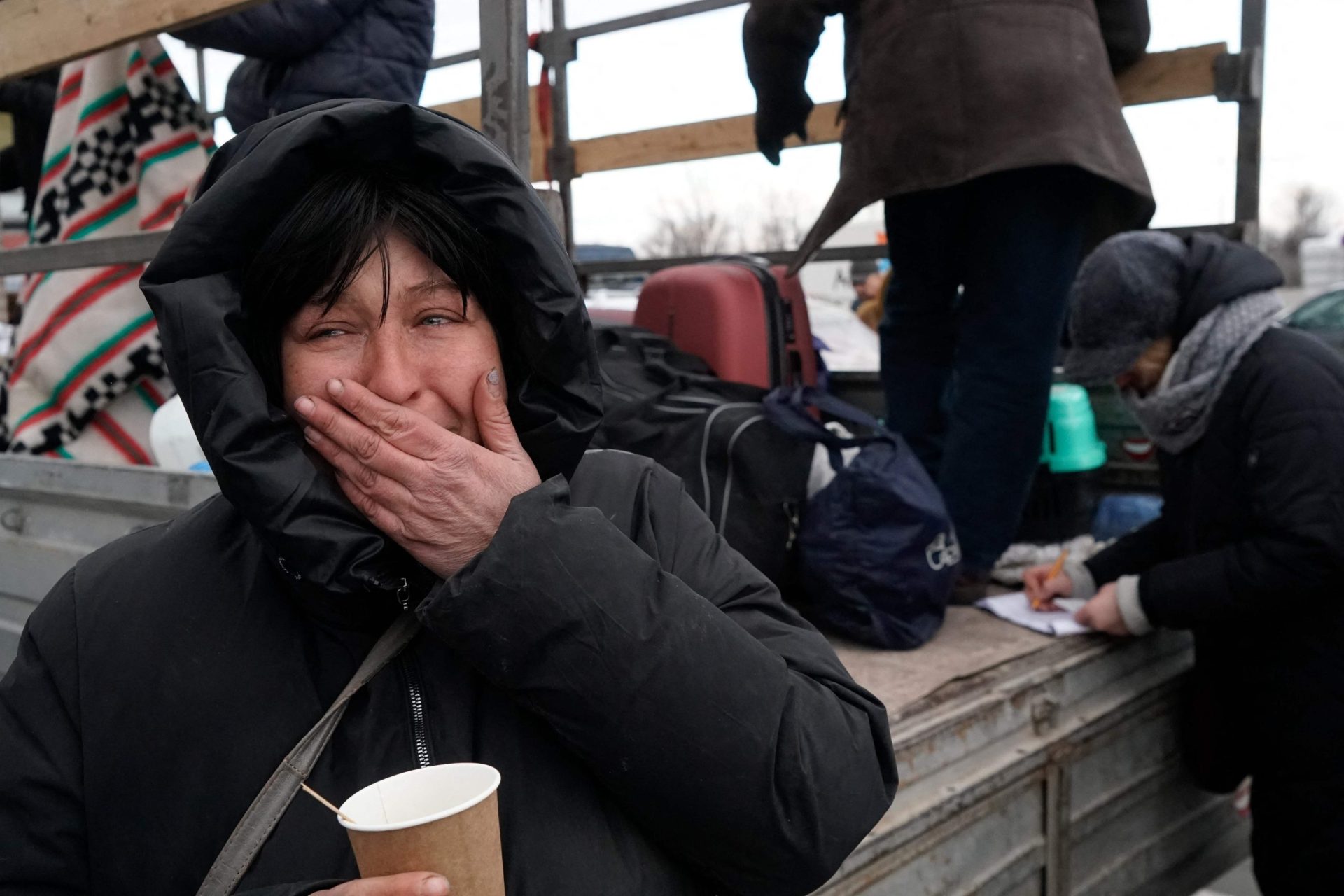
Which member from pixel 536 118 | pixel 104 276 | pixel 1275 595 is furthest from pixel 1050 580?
pixel 536 118

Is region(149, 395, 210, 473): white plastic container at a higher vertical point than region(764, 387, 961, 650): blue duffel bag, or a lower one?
higher

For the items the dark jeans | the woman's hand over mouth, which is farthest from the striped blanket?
the woman's hand over mouth

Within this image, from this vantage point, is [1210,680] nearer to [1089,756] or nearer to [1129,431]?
[1089,756]

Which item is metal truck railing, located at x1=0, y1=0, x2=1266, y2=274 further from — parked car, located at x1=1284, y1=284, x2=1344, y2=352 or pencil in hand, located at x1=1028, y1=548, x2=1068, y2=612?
parked car, located at x1=1284, y1=284, x2=1344, y2=352

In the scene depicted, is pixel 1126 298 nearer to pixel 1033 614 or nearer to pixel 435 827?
pixel 1033 614

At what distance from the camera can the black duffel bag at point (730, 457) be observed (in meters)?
2.57

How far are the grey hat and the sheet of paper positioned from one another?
0.60m

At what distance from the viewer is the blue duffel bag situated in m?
2.52

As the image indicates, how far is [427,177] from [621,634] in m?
0.55

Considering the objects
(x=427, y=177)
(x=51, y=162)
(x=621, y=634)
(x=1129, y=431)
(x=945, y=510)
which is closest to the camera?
(x=621, y=634)

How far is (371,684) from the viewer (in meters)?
1.12

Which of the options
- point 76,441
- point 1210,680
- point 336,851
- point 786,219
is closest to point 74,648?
point 336,851

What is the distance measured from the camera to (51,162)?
326cm

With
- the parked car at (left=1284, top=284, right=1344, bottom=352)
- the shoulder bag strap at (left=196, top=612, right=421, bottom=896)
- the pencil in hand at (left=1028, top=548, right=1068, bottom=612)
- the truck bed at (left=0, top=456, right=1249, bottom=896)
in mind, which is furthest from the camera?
the parked car at (left=1284, top=284, right=1344, bottom=352)
